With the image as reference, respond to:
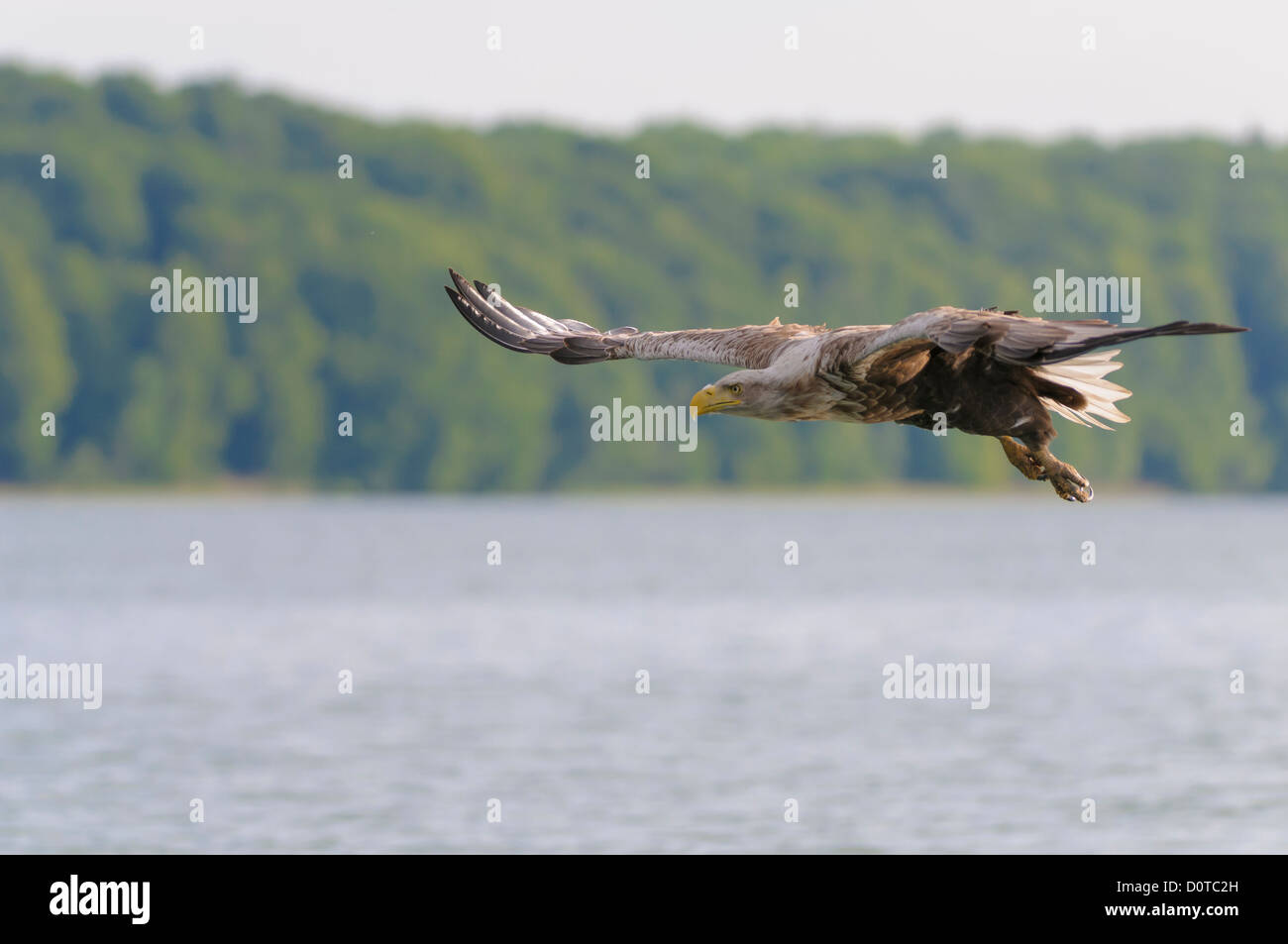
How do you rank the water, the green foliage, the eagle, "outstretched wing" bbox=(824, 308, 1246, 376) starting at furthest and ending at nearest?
the green foliage
the water
the eagle
"outstretched wing" bbox=(824, 308, 1246, 376)

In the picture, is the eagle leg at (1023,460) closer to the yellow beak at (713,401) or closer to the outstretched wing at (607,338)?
the outstretched wing at (607,338)

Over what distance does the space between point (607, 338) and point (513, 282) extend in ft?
476

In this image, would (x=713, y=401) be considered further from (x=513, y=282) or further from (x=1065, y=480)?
(x=513, y=282)

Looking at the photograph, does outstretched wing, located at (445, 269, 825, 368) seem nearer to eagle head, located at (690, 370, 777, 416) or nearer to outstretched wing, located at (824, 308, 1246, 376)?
eagle head, located at (690, 370, 777, 416)

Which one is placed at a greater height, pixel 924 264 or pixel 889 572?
pixel 924 264

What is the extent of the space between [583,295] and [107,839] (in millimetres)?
125585

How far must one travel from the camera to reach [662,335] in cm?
1493

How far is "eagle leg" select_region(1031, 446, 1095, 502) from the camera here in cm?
1344

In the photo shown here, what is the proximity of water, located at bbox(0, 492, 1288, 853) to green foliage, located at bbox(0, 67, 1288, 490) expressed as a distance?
26.2 m

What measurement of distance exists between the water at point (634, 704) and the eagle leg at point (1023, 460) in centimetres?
2538

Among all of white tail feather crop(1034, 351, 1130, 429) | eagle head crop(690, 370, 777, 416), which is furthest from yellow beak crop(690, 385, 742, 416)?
white tail feather crop(1034, 351, 1130, 429)

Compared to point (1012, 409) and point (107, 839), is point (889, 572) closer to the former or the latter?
point (107, 839)
